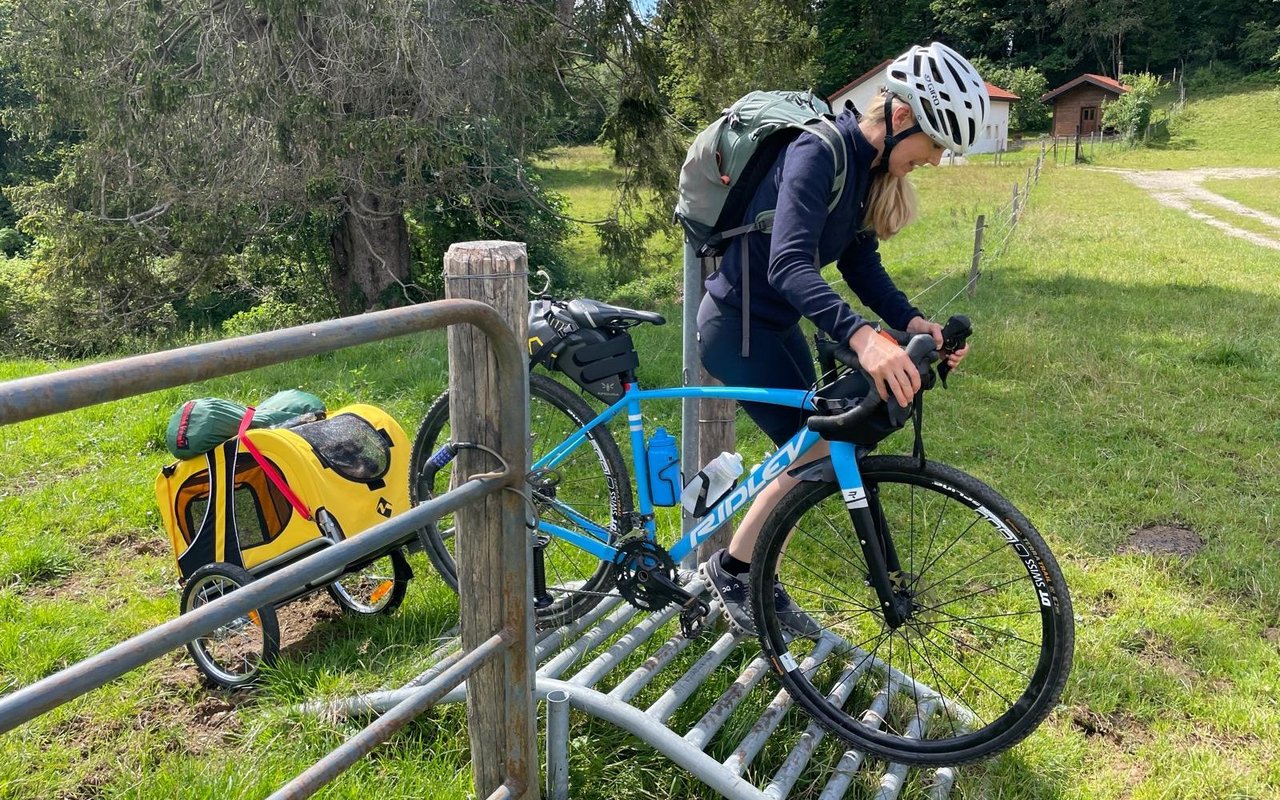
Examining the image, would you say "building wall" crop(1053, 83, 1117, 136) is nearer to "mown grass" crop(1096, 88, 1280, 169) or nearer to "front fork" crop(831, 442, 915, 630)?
"mown grass" crop(1096, 88, 1280, 169)

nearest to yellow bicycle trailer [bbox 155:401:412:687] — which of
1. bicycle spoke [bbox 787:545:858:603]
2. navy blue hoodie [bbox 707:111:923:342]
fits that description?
navy blue hoodie [bbox 707:111:923:342]

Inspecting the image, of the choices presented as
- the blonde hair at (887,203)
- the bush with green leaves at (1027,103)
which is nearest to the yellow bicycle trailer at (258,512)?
the blonde hair at (887,203)

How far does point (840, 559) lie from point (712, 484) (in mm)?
1136

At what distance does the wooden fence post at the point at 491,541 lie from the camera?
2055mm

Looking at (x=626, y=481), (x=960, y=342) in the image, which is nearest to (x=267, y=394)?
(x=626, y=481)

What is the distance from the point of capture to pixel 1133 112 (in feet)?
127

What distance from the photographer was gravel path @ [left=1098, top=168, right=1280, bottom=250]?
15.8m

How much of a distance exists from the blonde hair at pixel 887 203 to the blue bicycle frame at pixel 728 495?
1.95 ft

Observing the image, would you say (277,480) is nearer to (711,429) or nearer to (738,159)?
(711,429)

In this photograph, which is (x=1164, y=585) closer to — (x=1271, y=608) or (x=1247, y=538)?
(x=1271, y=608)

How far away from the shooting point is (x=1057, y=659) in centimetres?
232

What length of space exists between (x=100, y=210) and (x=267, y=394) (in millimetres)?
5226

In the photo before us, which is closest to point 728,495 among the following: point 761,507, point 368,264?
point 761,507

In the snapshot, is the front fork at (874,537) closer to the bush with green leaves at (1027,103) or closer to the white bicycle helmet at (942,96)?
the white bicycle helmet at (942,96)
